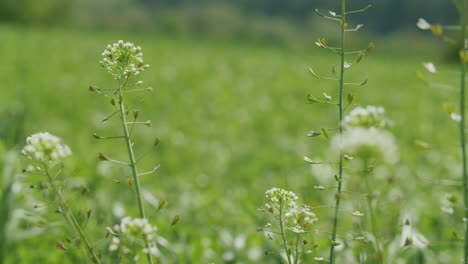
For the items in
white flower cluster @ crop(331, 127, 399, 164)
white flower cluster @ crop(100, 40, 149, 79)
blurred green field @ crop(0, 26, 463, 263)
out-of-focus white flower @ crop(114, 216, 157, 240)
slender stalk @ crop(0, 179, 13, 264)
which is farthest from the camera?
blurred green field @ crop(0, 26, 463, 263)

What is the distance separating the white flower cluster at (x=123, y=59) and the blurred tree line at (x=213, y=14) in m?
31.4

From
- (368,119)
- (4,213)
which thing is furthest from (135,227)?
(4,213)

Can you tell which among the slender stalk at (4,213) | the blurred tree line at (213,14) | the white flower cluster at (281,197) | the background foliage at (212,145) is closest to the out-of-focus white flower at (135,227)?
the background foliage at (212,145)

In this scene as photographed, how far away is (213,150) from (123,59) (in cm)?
558

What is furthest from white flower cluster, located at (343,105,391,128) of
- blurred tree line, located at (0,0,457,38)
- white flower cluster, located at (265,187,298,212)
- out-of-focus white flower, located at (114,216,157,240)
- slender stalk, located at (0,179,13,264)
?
blurred tree line, located at (0,0,457,38)

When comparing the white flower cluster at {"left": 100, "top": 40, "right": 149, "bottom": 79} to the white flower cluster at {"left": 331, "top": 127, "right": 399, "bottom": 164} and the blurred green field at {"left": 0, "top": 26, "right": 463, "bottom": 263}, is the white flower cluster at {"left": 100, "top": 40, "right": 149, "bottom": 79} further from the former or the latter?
the white flower cluster at {"left": 331, "top": 127, "right": 399, "bottom": 164}

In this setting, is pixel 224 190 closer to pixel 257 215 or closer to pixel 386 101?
pixel 257 215

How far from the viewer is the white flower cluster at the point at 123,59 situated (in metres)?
1.24

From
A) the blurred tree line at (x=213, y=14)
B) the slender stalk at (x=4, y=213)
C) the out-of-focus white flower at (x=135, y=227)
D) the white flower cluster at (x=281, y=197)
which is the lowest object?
the blurred tree line at (x=213, y=14)

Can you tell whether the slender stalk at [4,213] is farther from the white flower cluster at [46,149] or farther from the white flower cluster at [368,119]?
the white flower cluster at [368,119]

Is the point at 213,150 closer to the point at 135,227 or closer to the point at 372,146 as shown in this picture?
the point at 135,227

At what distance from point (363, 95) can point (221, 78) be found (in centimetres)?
385

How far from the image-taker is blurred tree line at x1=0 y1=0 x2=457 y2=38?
154 feet

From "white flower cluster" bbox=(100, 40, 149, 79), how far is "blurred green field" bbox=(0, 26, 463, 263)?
11.0 inches
